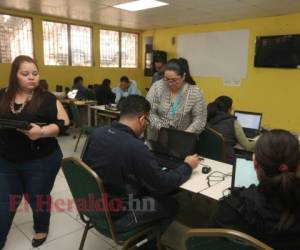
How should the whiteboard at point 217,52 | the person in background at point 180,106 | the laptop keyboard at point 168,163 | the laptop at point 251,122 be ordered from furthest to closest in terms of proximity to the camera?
1. the whiteboard at point 217,52
2. the laptop at point 251,122
3. the person in background at point 180,106
4. the laptop keyboard at point 168,163

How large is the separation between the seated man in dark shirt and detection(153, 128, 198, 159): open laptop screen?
0.87 feet

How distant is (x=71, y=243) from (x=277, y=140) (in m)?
1.85

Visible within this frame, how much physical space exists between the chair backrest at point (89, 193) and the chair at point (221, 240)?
22.0 inches

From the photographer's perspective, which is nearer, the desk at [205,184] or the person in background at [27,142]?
the desk at [205,184]

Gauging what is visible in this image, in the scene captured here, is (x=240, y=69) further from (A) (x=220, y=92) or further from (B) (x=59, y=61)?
(B) (x=59, y=61)

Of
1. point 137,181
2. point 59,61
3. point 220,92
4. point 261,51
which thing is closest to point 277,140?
point 137,181

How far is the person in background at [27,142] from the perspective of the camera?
1.86m

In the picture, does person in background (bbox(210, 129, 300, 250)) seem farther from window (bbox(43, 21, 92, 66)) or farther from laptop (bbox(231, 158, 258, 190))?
window (bbox(43, 21, 92, 66))

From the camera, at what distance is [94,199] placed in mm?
1537

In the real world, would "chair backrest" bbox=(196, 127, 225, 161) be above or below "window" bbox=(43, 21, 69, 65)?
below

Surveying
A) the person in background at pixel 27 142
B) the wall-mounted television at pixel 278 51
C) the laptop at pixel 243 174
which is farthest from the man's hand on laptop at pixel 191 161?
the wall-mounted television at pixel 278 51

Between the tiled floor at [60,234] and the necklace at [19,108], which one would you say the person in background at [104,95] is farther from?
the necklace at [19,108]

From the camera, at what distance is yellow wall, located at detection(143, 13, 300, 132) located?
5.62m

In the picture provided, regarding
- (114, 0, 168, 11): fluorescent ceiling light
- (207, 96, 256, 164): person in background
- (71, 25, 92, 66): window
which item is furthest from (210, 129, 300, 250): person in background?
(71, 25, 92, 66): window
